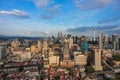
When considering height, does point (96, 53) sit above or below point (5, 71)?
above

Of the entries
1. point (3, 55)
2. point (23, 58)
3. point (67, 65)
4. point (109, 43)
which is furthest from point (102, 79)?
point (109, 43)

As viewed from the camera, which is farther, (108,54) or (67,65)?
(108,54)

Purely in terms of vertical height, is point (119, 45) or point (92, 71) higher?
point (119, 45)

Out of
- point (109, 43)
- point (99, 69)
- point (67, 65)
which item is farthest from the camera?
point (109, 43)

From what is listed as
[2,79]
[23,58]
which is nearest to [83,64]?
[23,58]

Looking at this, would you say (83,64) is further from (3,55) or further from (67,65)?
(3,55)

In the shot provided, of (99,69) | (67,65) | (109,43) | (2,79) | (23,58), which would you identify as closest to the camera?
(2,79)

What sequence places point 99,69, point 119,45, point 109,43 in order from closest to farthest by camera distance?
point 99,69 < point 119,45 < point 109,43

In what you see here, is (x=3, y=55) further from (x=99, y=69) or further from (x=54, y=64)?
(x=99, y=69)

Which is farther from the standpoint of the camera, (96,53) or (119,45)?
(119,45)
